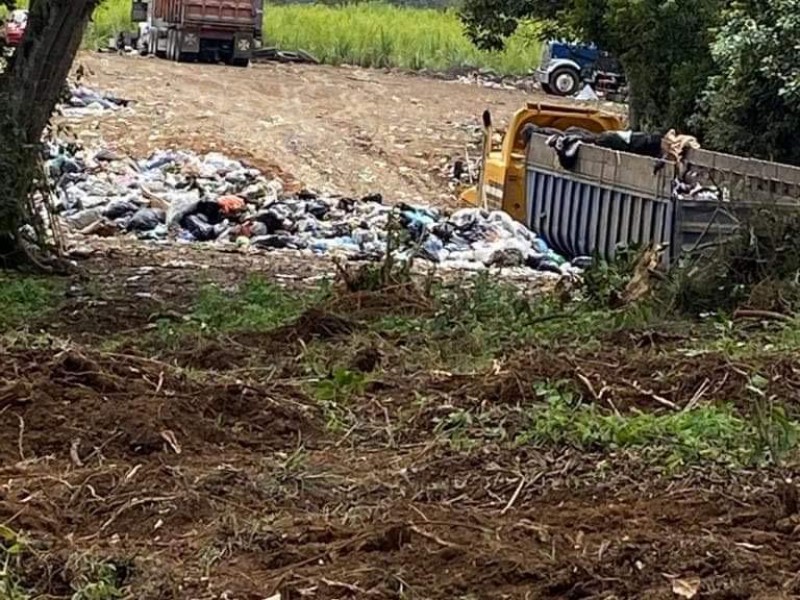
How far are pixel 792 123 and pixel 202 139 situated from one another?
30.2 ft

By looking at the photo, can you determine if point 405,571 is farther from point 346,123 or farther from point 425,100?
point 425,100

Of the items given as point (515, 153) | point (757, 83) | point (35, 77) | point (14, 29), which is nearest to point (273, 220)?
point (515, 153)

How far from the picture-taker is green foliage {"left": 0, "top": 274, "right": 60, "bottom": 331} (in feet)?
31.7

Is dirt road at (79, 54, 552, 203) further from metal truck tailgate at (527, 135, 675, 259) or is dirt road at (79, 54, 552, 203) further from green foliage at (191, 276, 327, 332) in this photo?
green foliage at (191, 276, 327, 332)

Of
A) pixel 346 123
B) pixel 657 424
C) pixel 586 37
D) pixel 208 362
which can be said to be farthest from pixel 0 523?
pixel 346 123

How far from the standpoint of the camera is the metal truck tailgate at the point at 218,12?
35.3 m

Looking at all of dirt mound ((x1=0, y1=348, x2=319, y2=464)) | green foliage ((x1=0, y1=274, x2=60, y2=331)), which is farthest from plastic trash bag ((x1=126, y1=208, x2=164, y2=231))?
dirt mound ((x1=0, y1=348, x2=319, y2=464))

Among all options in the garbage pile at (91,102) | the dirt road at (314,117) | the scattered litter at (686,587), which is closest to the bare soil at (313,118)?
the dirt road at (314,117)

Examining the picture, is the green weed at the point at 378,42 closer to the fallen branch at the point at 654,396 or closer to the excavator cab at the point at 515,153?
the excavator cab at the point at 515,153

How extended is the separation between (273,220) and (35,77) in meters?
5.22

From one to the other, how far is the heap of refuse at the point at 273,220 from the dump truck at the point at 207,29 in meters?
16.8

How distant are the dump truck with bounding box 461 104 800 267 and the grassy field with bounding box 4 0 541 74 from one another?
2218cm

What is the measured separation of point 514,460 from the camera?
18.6ft

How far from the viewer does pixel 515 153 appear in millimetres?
17094
